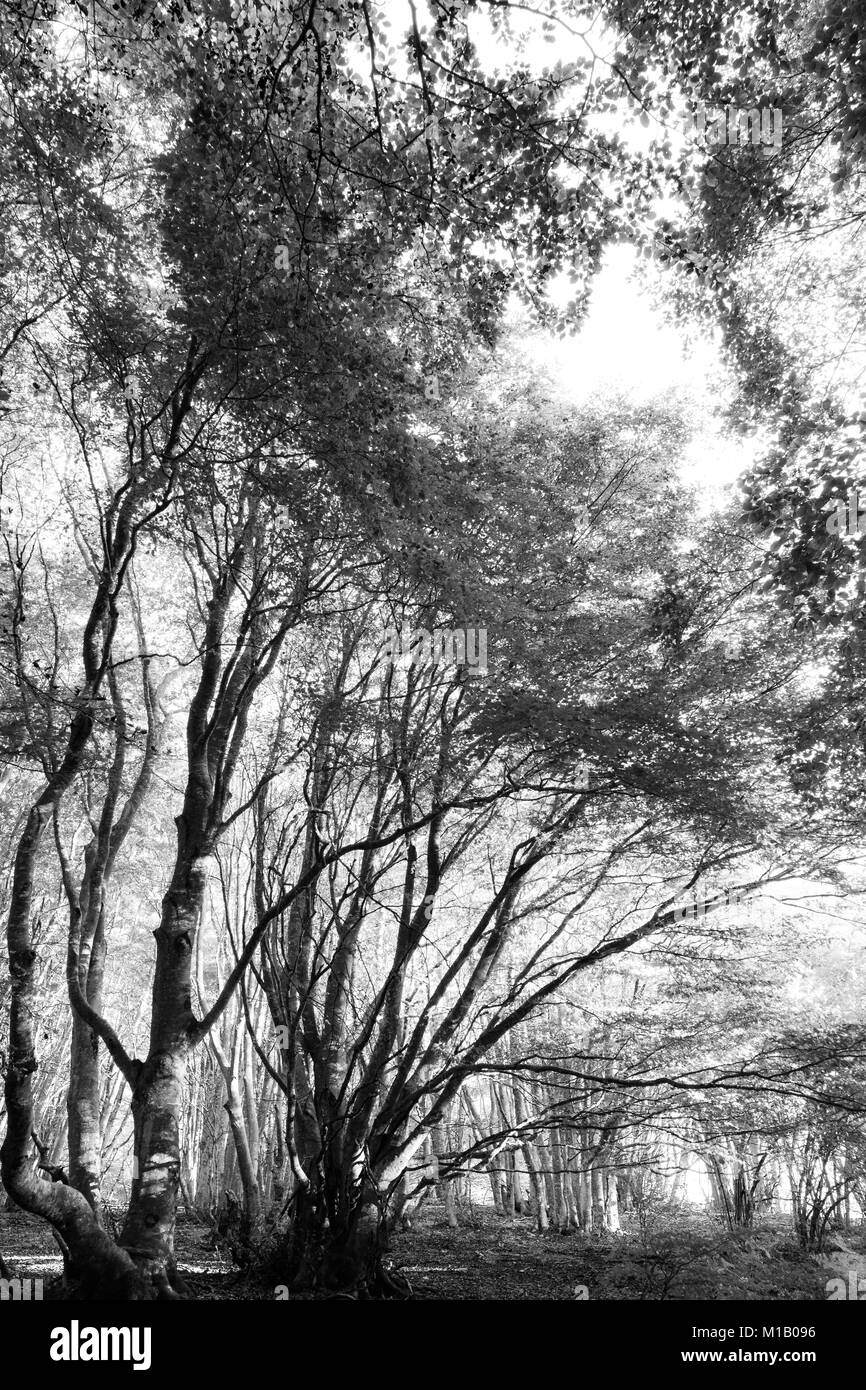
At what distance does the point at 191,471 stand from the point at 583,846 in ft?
18.7

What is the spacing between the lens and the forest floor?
6766mm

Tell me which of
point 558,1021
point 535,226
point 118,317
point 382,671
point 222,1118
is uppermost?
Result: point 118,317

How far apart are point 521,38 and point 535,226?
82cm

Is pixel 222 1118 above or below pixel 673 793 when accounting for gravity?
below

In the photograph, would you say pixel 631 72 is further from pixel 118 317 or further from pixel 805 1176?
pixel 805 1176

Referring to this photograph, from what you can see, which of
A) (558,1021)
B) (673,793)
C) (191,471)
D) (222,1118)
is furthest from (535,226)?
(222,1118)

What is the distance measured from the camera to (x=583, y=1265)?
30.7ft

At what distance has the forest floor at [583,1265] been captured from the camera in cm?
677

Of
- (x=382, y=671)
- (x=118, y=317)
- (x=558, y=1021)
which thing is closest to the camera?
(x=118, y=317)

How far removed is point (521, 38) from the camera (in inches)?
152

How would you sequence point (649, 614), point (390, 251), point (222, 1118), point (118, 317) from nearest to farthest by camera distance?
point (390, 251), point (118, 317), point (649, 614), point (222, 1118)

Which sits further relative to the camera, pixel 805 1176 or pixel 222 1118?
pixel 222 1118

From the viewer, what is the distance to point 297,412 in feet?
18.4

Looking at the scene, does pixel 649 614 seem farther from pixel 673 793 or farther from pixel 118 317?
pixel 118 317
